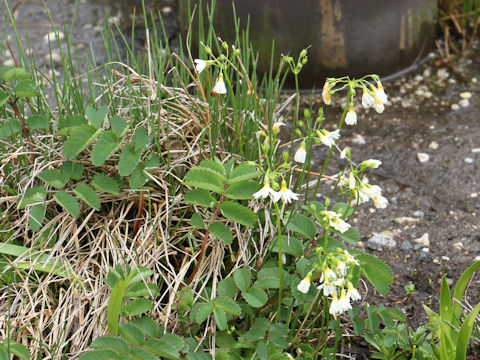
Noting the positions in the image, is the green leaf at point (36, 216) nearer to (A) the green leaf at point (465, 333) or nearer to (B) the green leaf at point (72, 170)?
(B) the green leaf at point (72, 170)

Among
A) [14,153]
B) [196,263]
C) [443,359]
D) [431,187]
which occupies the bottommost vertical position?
[431,187]

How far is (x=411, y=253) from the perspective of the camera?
217 cm

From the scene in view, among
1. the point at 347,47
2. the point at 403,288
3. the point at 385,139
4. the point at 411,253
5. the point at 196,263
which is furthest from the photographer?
the point at 347,47

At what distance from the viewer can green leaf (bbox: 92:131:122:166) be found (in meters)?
1.59

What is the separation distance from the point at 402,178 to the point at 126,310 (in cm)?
148

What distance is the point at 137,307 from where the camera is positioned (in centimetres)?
148

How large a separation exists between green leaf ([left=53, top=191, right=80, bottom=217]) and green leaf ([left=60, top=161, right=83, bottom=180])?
0.07 m

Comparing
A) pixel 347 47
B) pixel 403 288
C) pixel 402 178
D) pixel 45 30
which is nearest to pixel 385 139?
pixel 402 178

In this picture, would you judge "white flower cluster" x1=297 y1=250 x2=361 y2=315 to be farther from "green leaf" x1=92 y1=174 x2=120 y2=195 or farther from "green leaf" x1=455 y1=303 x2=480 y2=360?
"green leaf" x1=92 y1=174 x2=120 y2=195

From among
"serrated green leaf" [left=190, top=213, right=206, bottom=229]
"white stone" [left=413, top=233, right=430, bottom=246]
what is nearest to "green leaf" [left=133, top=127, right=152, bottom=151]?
"serrated green leaf" [left=190, top=213, right=206, bottom=229]

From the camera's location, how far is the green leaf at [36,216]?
1.65m

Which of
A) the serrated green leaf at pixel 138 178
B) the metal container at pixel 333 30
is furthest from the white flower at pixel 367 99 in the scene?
the metal container at pixel 333 30

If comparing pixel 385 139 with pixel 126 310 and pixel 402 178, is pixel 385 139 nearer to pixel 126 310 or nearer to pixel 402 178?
pixel 402 178

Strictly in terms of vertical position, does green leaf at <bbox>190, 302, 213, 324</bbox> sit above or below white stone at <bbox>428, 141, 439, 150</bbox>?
above
